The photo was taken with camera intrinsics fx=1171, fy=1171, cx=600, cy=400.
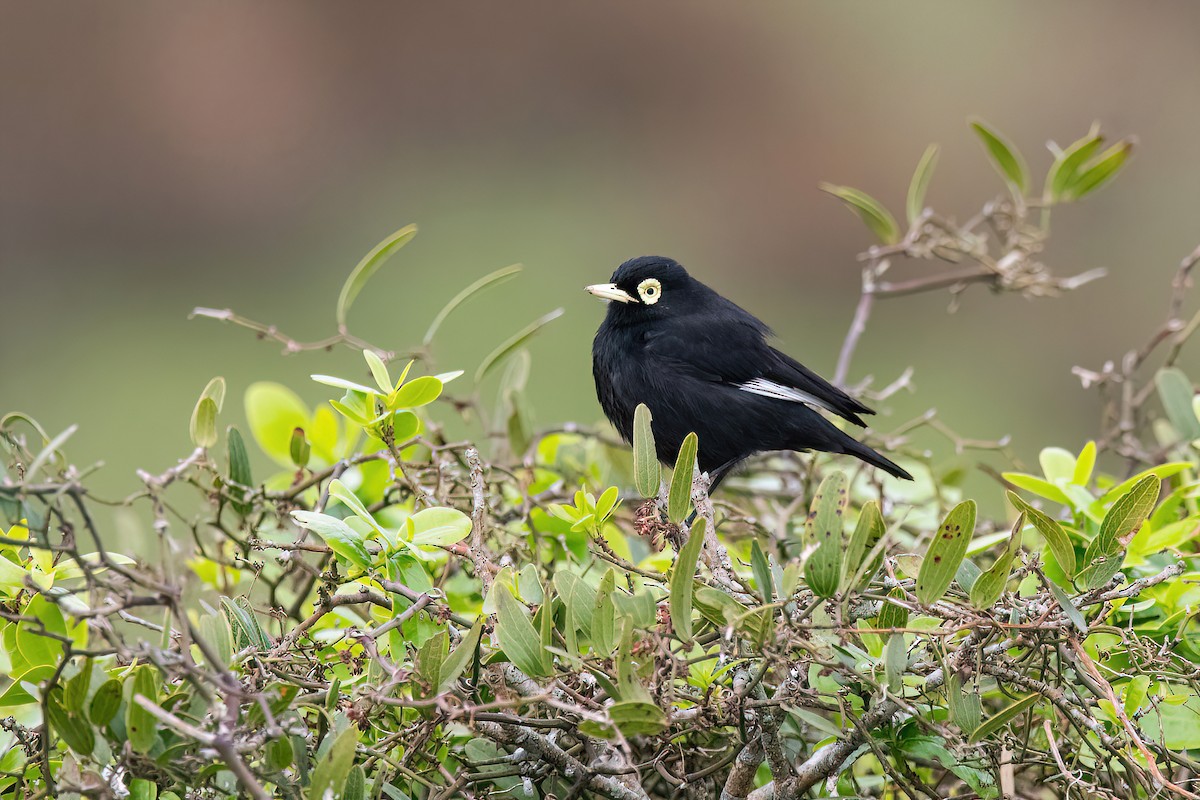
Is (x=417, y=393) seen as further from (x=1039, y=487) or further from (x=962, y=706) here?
(x=1039, y=487)

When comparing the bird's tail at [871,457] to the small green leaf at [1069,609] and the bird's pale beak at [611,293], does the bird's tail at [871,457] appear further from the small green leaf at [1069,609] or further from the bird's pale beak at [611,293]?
the small green leaf at [1069,609]

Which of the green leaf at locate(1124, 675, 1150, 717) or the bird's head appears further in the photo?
the bird's head

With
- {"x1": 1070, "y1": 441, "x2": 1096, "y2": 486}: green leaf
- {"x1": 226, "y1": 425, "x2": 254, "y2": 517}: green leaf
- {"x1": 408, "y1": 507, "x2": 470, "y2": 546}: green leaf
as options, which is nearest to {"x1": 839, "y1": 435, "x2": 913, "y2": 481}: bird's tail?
{"x1": 1070, "y1": 441, "x2": 1096, "y2": 486}: green leaf

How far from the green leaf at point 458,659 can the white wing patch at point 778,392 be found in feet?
5.88

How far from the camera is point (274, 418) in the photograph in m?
2.56

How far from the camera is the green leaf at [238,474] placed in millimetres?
2168

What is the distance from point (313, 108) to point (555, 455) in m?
8.13

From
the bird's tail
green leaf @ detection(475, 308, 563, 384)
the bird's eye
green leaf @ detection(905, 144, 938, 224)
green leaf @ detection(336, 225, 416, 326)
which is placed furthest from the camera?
the bird's eye

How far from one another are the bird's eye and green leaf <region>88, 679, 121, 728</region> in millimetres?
2135

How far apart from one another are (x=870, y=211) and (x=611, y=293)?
725mm

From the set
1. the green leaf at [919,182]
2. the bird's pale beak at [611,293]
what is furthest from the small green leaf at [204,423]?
the green leaf at [919,182]

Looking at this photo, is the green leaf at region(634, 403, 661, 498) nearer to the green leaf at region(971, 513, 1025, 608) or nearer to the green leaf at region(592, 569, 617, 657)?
the green leaf at region(592, 569, 617, 657)

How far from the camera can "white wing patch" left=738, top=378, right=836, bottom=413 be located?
10.2 ft

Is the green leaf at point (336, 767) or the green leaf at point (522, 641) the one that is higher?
the green leaf at point (522, 641)
